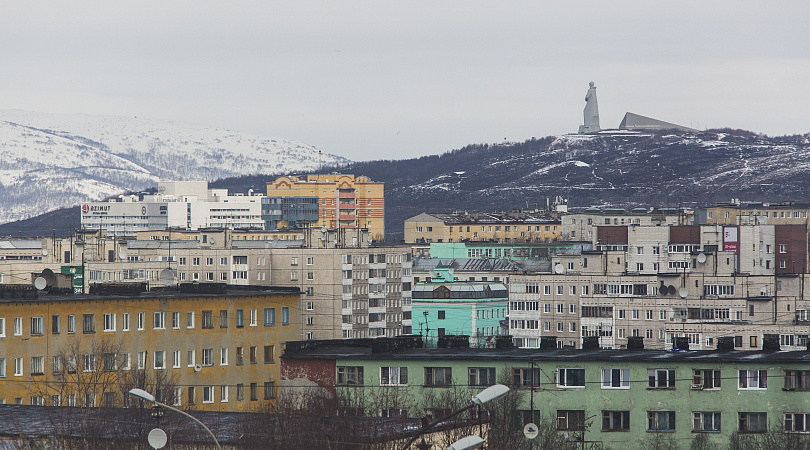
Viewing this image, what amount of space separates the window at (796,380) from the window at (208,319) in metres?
22.6

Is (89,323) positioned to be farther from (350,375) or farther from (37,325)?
(350,375)

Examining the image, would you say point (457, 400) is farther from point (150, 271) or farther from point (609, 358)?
point (150, 271)

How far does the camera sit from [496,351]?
187ft

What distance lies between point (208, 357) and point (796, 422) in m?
23.0

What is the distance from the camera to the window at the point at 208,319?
6100 centimetres

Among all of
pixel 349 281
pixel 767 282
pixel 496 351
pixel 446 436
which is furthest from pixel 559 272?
pixel 446 436

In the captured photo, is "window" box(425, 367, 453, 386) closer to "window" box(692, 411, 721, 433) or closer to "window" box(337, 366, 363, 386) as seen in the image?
"window" box(337, 366, 363, 386)

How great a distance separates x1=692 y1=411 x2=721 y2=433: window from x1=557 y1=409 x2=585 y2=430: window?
12.5 ft

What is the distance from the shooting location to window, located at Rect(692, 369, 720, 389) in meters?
52.3

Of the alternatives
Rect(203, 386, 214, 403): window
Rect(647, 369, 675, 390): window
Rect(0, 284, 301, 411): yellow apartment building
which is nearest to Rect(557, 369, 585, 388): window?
Rect(647, 369, 675, 390): window

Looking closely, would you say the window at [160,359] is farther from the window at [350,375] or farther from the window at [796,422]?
the window at [796,422]

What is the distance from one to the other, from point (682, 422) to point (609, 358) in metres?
3.27

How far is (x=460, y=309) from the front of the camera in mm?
120312

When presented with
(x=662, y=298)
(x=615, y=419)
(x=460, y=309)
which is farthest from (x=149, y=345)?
(x=460, y=309)
